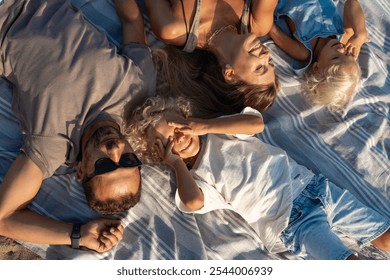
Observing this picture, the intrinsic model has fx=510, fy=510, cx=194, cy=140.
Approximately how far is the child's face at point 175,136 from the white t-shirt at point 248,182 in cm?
10

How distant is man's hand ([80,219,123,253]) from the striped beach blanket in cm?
7

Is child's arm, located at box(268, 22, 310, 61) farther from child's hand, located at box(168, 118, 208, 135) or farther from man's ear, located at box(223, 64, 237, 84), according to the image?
child's hand, located at box(168, 118, 208, 135)

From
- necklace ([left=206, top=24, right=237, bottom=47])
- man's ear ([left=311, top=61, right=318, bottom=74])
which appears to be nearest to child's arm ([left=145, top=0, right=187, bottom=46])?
necklace ([left=206, top=24, right=237, bottom=47])

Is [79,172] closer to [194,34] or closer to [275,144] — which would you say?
[194,34]

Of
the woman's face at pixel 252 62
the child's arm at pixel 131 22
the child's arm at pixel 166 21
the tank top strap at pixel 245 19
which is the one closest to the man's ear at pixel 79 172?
the child's arm at pixel 131 22

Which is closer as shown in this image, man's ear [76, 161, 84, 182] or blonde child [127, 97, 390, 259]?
man's ear [76, 161, 84, 182]

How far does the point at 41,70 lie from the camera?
9.27ft

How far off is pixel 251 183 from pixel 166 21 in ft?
3.72

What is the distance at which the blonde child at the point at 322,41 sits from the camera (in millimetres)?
3289

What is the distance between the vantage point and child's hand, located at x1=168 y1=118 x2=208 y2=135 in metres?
2.91

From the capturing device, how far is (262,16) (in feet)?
10.7

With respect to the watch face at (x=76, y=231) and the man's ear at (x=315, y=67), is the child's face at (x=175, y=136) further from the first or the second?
the man's ear at (x=315, y=67)
